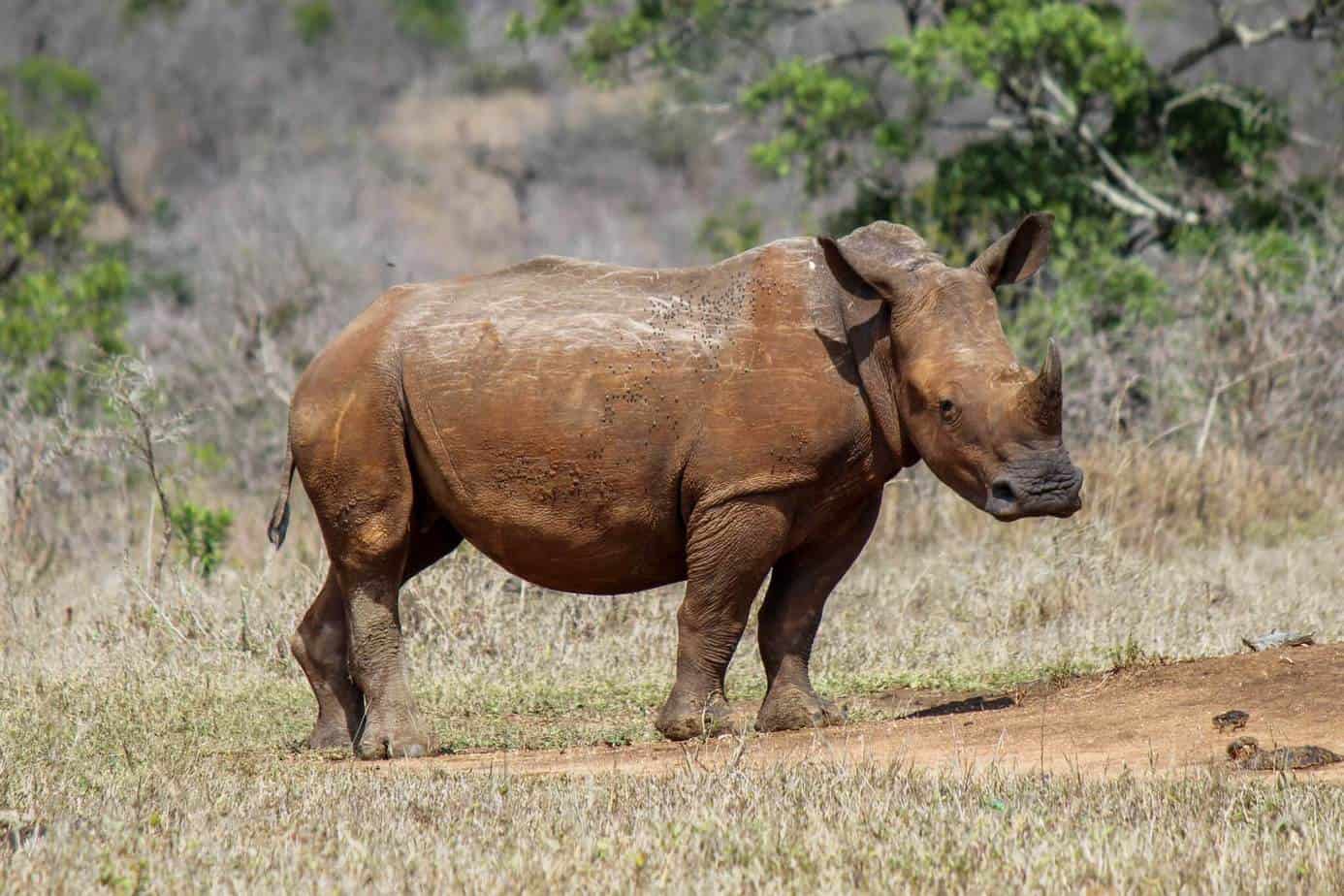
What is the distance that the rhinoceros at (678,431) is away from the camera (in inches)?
302

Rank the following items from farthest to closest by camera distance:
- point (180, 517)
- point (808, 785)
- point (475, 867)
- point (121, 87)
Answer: point (121, 87), point (180, 517), point (808, 785), point (475, 867)

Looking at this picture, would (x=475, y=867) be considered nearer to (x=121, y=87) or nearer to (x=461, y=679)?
(x=461, y=679)

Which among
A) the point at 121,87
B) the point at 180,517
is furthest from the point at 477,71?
the point at 180,517

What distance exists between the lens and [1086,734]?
739 cm

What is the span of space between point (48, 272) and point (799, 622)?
11.5 metres

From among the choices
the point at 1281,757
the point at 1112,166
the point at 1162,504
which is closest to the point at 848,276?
the point at 1281,757

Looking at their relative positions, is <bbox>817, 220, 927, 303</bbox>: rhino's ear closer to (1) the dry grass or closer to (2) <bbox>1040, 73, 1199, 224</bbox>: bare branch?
(1) the dry grass

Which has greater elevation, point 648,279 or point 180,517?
point 648,279

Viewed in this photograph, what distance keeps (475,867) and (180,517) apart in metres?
7.57

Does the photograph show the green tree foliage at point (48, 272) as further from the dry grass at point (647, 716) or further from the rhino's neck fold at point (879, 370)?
the rhino's neck fold at point (879, 370)

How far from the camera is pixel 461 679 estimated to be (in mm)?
9867

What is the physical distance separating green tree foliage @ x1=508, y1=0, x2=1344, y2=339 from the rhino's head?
367 inches

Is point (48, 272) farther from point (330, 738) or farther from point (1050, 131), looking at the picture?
point (330, 738)

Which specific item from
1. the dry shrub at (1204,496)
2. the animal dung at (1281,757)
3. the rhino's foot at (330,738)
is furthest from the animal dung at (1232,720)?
the dry shrub at (1204,496)
